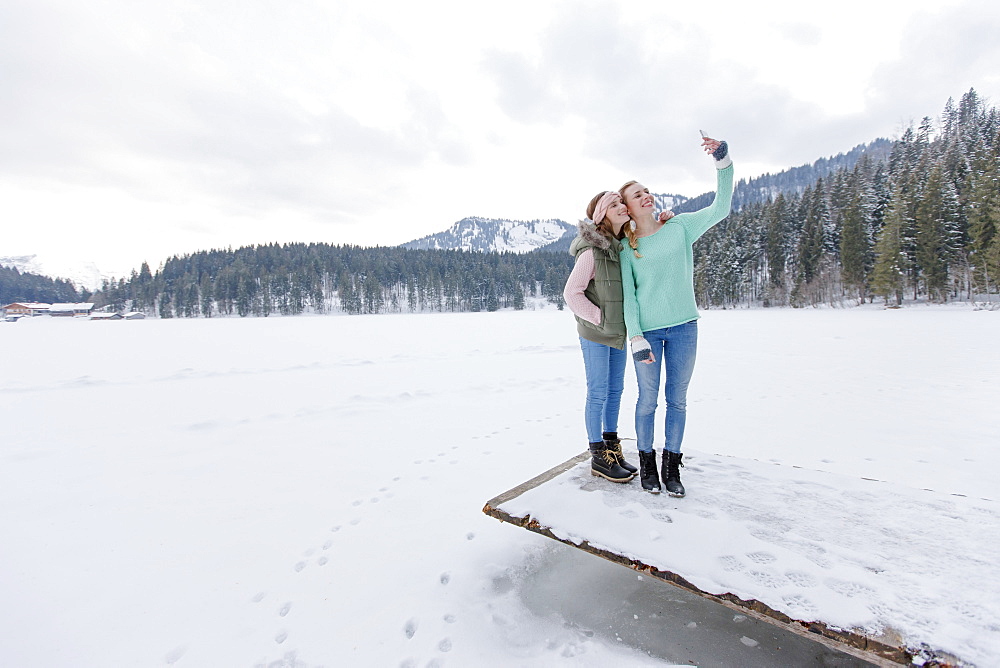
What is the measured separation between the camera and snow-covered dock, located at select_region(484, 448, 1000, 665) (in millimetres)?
1558

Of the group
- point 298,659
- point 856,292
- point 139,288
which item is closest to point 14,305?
point 139,288

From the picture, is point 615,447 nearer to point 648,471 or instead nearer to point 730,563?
point 648,471

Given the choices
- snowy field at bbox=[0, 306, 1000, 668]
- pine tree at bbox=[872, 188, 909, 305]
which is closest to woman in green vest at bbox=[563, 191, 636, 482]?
snowy field at bbox=[0, 306, 1000, 668]

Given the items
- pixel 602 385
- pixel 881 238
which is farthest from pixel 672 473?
pixel 881 238

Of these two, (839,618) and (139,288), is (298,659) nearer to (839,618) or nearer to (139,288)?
(839,618)

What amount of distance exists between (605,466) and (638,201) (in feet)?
5.76

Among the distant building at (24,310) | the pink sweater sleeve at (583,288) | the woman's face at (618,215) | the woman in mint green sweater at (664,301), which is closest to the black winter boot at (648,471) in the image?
the woman in mint green sweater at (664,301)

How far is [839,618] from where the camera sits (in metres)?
1.60

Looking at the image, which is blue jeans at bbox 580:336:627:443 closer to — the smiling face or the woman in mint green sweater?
the woman in mint green sweater

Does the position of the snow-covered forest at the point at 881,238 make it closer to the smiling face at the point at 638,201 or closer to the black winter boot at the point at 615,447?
the smiling face at the point at 638,201

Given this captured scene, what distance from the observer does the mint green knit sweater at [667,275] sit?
2623 mm

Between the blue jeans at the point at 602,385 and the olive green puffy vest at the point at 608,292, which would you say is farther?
the blue jeans at the point at 602,385

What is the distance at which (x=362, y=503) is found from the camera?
132 inches

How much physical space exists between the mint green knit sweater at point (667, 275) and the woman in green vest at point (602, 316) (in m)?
0.11
